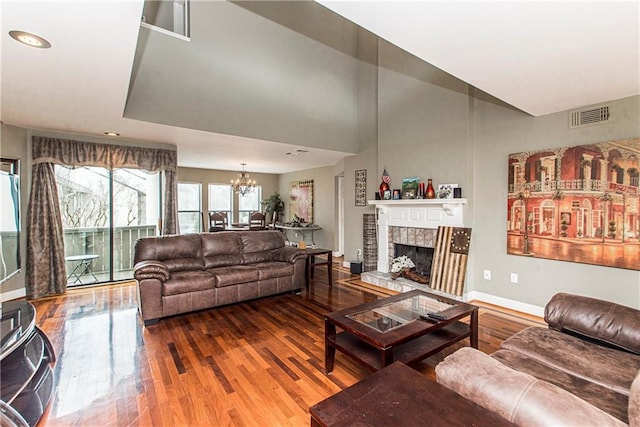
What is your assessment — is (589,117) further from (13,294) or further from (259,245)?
(13,294)

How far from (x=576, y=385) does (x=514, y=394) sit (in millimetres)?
708

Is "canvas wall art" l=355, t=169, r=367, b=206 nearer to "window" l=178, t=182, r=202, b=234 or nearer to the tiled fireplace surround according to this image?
the tiled fireplace surround

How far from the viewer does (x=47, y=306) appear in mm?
3926

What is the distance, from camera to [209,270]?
4.00 metres

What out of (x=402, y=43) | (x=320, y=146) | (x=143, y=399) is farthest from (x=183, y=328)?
(x=320, y=146)

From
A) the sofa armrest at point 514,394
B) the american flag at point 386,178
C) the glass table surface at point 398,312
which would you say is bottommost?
the glass table surface at point 398,312

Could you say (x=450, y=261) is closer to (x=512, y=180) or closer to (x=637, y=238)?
(x=512, y=180)

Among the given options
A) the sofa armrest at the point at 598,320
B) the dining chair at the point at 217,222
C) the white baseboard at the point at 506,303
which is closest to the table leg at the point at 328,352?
the sofa armrest at the point at 598,320

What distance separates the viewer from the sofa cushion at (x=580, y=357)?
5.07 ft

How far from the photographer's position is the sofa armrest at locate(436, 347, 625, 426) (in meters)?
1.00

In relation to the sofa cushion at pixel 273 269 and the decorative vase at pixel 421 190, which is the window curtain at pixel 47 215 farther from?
the decorative vase at pixel 421 190

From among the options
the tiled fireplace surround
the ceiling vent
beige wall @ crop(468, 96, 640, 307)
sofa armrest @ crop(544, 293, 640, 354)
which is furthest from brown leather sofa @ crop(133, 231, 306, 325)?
the ceiling vent

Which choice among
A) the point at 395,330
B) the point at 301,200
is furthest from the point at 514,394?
the point at 301,200

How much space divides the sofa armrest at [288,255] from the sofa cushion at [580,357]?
3.00m
